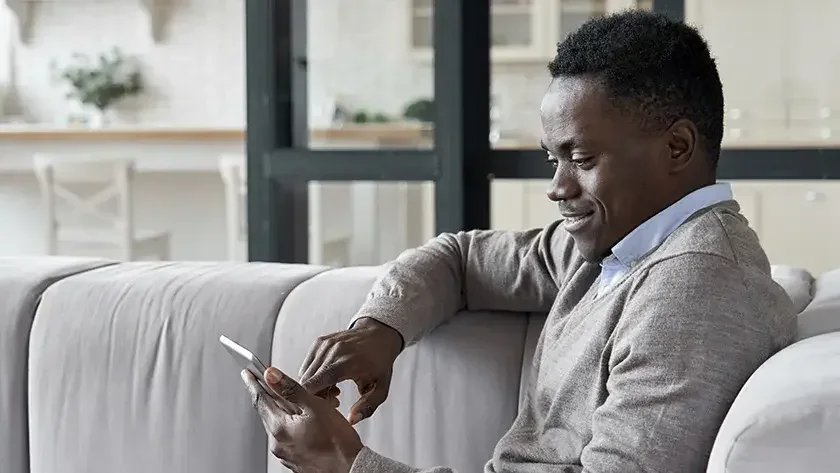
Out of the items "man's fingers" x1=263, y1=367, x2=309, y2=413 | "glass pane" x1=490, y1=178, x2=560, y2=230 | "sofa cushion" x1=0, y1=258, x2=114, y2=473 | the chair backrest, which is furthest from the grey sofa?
"glass pane" x1=490, y1=178, x2=560, y2=230

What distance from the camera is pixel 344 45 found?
582 cm

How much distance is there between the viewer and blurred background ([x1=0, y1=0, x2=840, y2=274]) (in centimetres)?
432

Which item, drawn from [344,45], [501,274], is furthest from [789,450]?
[344,45]

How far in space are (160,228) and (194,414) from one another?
4.05 metres

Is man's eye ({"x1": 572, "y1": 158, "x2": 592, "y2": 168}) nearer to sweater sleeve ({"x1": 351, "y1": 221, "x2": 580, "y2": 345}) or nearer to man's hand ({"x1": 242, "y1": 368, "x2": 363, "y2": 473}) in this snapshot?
sweater sleeve ({"x1": 351, "y1": 221, "x2": 580, "y2": 345})

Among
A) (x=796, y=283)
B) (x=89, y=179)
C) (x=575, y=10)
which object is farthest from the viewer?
(x=575, y=10)

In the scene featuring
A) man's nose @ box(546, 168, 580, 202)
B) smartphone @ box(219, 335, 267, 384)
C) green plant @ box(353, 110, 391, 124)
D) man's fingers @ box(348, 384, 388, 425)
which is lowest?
man's fingers @ box(348, 384, 388, 425)

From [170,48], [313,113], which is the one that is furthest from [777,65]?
[170,48]

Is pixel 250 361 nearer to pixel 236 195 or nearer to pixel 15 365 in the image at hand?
pixel 15 365

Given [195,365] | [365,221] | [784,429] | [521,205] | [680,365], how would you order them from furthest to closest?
1. [521,205]
2. [365,221]
3. [195,365]
4. [680,365]
5. [784,429]

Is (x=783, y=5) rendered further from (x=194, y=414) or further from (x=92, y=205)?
(x=194, y=414)

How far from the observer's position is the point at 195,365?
151 cm

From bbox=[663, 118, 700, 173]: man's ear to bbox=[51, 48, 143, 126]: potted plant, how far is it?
4602 mm

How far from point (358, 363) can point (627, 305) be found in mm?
345
